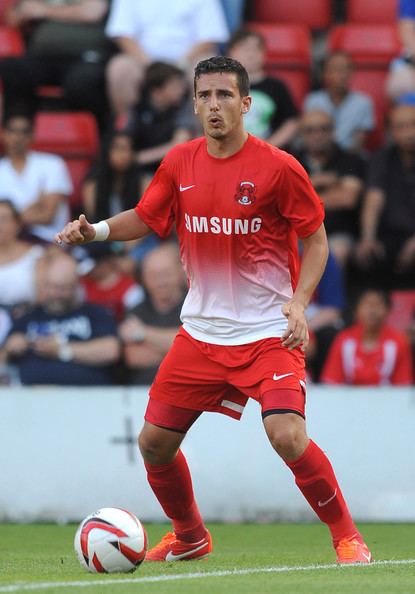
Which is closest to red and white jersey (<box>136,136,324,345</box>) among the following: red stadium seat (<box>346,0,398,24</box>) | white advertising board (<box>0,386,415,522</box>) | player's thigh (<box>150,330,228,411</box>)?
player's thigh (<box>150,330,228,411</box>)

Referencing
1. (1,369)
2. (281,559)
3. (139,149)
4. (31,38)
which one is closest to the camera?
(281,559)

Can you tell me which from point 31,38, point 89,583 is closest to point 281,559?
point 89,583

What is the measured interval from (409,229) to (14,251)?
3673 millimetres

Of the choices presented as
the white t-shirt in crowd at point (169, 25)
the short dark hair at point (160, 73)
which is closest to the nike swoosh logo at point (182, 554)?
A: the short dark hair at point (160, 73)

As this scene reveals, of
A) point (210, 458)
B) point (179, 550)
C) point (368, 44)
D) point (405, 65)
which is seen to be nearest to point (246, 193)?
point (179, 550)

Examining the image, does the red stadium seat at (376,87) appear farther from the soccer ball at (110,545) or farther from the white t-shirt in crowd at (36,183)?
the soccer ball at (110,545)

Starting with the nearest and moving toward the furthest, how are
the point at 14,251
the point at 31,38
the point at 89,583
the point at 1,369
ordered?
the point at 89,583
the point at 1,369
the point at 14,251
the point at 31,38

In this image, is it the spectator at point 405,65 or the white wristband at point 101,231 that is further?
the spectator at point 405,65

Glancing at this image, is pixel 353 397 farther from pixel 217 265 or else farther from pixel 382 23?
pixel 382 23

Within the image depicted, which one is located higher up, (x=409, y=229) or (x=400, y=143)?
(x=400, y=143)

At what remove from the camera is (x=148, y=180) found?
1266 centimetres

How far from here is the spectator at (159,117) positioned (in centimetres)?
1290

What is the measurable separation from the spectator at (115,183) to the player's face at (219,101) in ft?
19.8

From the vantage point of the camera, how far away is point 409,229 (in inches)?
484
